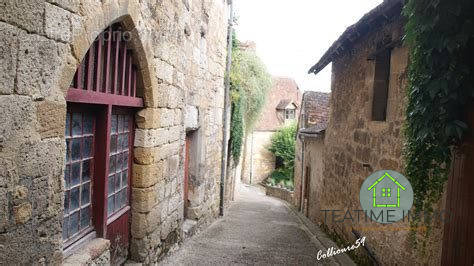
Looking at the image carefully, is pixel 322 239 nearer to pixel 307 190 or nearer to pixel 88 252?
pixel 307 190

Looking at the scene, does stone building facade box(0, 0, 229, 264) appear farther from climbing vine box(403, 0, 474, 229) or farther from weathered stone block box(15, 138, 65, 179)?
climbing vine box(403, 0, 474, 229)

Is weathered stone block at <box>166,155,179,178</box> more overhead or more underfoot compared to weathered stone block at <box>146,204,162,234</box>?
more overhead

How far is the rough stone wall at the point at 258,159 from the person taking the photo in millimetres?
24766

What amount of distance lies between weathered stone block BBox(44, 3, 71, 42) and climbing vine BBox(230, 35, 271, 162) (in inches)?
266

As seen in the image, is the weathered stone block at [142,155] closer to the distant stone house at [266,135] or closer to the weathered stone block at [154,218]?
the weathered stone block at [154,218]

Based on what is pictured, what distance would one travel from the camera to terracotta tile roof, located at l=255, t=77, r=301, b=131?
2527cm

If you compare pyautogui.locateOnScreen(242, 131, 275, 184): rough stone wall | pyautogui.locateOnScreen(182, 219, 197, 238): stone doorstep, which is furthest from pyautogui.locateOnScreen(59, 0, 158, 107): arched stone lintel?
pyautogui.locateOnScreen(242, 131, 275, 184): rough stone wall

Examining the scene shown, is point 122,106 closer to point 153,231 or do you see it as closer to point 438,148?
point 153,231

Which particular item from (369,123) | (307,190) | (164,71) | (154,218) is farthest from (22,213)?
(307,190)

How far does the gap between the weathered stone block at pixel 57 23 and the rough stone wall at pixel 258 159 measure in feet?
73.4

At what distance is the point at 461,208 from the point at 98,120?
2986mm

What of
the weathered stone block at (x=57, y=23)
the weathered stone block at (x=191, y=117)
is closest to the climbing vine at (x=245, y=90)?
the weathered stone block at (x=191, y=117)

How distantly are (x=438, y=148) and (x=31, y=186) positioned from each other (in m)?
2.76

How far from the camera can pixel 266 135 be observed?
25.2 metres
